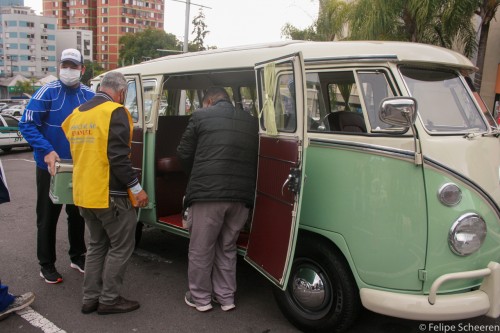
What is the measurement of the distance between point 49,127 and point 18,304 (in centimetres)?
166

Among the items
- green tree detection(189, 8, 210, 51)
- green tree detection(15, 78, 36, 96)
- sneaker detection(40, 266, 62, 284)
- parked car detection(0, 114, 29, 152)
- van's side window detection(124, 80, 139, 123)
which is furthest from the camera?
green tree detection(15, 78, 36, 96)

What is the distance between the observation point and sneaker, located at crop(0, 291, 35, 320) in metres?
3.51

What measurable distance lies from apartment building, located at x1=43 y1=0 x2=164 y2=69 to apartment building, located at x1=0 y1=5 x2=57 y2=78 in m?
6.78

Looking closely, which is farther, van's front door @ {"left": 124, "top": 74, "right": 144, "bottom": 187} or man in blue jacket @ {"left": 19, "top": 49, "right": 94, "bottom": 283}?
van's front door @ {"left": 124, "top": 74, "right": 144, "bottom": 187}

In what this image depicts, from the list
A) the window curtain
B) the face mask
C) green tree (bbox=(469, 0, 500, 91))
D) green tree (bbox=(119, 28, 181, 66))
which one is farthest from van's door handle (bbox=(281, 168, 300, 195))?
green tree (bbox=(119, 28, 181, 66))

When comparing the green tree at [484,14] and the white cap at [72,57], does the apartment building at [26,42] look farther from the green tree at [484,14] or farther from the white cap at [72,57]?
the white cap at [72,57]

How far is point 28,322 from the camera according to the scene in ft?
11.6

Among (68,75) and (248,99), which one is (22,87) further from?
(68,75)

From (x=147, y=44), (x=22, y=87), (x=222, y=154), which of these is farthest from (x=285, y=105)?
(x=22, y=87)

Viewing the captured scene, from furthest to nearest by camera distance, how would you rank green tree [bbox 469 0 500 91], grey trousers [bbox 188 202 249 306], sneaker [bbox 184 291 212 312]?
1. green tree [bbox 469 0 500 91]
2. sneaker [bbox 184 291 212 312]
3. grey trousers [bbox 188 202 249 306]

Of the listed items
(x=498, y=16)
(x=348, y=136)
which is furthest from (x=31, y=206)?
(x=498, y=16)

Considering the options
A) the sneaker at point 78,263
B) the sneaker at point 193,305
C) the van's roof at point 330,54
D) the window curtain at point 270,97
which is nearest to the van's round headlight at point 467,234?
A: the van's roof at point 330,54

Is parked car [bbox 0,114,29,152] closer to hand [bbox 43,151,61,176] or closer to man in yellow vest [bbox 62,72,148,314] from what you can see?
hand [bbox 43,151,61,176]

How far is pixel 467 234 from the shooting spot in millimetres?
2869
